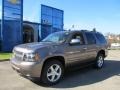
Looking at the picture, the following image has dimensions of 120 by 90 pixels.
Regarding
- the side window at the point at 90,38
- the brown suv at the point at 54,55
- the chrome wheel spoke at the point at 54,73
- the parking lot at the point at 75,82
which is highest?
the side window at the point at 90,38

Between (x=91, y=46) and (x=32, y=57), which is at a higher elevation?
(x=91, y=46)

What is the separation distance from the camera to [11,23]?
26.0 m

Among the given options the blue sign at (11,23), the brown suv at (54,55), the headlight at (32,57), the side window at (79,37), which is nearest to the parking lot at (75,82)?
the brown suv at (54,55)

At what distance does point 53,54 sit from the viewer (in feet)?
24.7

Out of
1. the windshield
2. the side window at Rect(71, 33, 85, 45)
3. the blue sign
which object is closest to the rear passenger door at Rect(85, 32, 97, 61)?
the side window at Rect(71, 33, 85, 45)

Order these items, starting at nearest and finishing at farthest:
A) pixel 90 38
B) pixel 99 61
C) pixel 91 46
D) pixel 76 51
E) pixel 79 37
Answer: pixel 76 51
pixel 79 37
pixel 91 46
pixel 90 38
pixel 99 61

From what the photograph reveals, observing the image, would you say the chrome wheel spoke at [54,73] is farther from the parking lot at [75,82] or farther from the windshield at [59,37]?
the windshield at [59,37]

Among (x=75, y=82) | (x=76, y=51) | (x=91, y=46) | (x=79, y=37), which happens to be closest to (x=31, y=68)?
(x=75, y=82)

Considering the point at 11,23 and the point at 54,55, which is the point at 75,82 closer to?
the point at 54,55

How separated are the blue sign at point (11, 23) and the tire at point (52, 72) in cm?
1840

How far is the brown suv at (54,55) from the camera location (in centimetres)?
709

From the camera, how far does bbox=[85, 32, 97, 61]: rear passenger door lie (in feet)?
31.5

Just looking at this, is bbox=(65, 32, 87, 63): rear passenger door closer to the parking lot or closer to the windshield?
the windshield

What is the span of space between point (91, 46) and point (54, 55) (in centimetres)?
279
